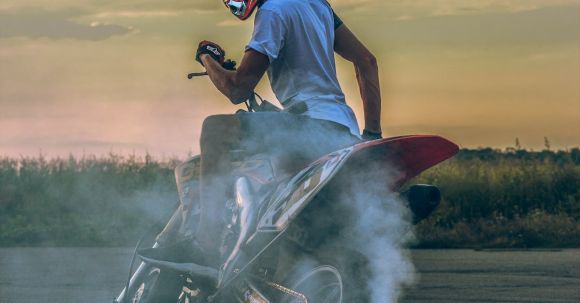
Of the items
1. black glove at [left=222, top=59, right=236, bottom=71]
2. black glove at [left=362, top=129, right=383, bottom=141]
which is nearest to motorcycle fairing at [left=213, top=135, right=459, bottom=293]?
black glove at [left=222, top=59, right=236, bottom=71]

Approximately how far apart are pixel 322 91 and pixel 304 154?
0.36 metres

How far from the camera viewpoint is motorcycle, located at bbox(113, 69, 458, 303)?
428 cm

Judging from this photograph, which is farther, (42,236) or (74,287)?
(42,236)

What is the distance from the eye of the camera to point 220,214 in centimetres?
506

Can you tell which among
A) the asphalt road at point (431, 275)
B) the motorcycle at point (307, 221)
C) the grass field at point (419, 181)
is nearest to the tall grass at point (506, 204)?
the grass field at point (419, 181)

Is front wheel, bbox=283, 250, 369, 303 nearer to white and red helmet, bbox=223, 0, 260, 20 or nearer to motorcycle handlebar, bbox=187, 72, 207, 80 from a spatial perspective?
white and red helmet, bbox=223, 0, 260, 20

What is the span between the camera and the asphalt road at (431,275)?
9.49 m

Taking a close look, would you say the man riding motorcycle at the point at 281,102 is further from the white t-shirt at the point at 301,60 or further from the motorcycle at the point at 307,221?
the motorcycle at the point at 307,221

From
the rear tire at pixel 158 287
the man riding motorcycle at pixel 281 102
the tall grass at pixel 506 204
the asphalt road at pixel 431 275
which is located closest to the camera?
the man riding motorcycle at pixel 281 102

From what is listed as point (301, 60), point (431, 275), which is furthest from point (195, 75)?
point (431, 275)

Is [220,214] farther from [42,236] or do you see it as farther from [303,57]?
[42,236]

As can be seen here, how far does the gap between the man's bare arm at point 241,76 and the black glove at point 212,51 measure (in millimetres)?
37

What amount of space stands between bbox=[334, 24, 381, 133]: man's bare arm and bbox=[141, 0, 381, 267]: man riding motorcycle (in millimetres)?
383

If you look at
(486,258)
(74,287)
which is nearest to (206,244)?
(74,287)
